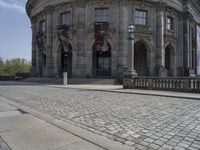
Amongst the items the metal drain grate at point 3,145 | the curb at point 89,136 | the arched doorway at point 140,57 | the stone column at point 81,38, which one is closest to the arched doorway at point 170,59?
the arched doorway at point 140,57

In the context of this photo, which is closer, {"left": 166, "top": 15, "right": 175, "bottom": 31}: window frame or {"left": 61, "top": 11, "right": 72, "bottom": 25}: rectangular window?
{"left": 61, "top": 11, "right": 72, "bottom": 25}: rectangular window

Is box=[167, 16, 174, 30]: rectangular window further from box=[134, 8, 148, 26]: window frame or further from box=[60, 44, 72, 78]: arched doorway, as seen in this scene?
box=[60, 44, 72, 78]: arched doorway

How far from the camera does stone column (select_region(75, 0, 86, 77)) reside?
32.3m

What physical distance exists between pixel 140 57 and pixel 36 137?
108 ft

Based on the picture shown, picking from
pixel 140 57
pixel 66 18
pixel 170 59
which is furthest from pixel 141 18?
pixel 66 18

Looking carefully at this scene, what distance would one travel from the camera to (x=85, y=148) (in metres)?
4.67

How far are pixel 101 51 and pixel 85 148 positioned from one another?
28432mm

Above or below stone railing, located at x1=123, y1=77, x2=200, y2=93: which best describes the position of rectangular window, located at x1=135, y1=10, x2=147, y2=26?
above

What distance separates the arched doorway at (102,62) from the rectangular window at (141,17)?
560cm

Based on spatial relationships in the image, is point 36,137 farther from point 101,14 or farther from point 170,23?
point 170,23

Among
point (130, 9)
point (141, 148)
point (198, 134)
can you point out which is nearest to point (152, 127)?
point (198, 134)

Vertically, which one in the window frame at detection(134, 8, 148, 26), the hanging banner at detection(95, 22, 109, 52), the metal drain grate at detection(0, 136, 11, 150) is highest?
the window frame at detection(134, 8, 148, 26)

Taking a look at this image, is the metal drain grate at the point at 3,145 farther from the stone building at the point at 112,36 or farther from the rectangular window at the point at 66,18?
the rectangular window at the point at 66,18

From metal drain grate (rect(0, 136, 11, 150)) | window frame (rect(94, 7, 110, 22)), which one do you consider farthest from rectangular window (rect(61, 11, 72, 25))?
metal drain grate (rect(0, 136, 11, 150))
